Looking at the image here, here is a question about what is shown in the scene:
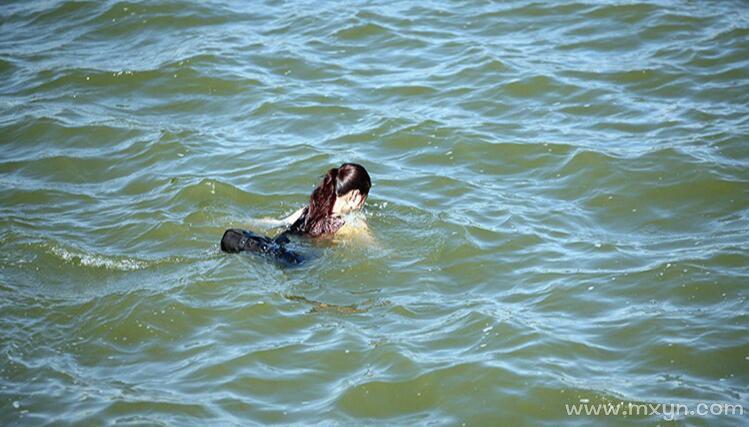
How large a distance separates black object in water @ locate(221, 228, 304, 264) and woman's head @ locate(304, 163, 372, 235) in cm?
57

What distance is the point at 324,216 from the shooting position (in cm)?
838

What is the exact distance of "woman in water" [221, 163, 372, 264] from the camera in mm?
7902

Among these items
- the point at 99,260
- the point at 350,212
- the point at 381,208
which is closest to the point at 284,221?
the point at 350,212

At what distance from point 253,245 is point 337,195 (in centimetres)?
92

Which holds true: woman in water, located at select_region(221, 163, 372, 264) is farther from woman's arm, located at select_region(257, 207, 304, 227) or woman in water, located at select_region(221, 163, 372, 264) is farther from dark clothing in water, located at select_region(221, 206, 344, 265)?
woman's arm, located at select_region(257, 207, 304, 227)

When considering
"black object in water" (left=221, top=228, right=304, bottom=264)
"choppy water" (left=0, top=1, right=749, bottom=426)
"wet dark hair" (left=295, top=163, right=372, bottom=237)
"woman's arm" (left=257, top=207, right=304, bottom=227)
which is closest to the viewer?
"choppy water" (left=0, top=1, right=749, bottom=426)

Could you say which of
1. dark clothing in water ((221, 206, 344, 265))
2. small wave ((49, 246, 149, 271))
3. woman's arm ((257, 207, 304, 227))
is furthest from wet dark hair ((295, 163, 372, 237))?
small wave ((49, 246, 149, 271))

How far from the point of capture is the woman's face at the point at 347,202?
27.1 feet

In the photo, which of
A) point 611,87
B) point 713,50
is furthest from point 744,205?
point 713,50

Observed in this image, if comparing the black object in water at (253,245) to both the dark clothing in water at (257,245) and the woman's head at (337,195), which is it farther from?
the woman's head at (337,195)

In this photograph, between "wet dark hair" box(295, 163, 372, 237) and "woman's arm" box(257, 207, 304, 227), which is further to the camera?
"woman's arm" box(257, 207, 304, 227)

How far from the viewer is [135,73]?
39.6ft

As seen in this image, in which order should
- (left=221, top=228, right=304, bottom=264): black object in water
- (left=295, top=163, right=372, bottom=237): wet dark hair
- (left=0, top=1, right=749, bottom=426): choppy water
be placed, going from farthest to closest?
(left=295, top=163, right=372, bottom=237): wet dark hair < (left=221, top=228, right=304, bottom=264): black object in water < (left=0, top=1, right=749, bottom=426): choppy water

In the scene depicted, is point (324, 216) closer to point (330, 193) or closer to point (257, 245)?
point (330, 193)
